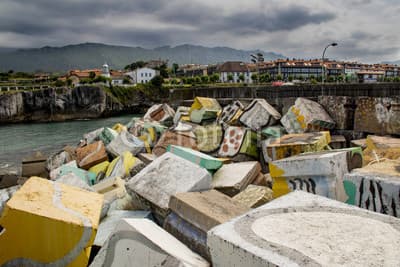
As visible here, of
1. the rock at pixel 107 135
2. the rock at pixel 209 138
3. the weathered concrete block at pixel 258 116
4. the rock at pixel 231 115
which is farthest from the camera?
the rock at pixel 107 135

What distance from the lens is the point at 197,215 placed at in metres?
1.95

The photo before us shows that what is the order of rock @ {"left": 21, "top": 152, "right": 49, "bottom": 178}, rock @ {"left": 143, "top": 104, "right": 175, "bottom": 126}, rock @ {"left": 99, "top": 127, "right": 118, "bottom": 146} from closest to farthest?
rock @ {"left": 21, "top": 152, "right": 49, "bottom": 178} → rock @ {"left": 99, "top": 127, "right": 118, "bottom": 146} → rock @ {"left": 143, "top": 104, "right": 175, "bottom": 126}

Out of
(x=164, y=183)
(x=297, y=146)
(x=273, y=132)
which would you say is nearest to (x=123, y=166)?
(x=164, y=183)

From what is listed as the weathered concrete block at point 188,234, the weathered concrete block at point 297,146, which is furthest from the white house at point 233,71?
the weathered concrete block at point 188,234

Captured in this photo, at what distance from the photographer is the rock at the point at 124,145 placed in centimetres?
592

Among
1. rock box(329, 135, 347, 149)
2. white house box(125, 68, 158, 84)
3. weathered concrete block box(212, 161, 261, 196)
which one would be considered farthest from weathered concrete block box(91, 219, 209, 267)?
white house box(125, 68, 158, 84)

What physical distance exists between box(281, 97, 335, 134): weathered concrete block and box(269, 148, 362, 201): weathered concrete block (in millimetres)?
2191

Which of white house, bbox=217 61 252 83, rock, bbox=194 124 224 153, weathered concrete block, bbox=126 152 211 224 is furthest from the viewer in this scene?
white house, bbox=217 61 252 83

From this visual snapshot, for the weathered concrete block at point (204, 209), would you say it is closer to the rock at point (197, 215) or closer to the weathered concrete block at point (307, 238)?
the rock at point (197, 215)

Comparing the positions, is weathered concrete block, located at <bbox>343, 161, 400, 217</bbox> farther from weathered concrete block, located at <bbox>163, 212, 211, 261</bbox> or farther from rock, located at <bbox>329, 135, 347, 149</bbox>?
rock, located at <bbox>329, 135, 347, 149</bbox>

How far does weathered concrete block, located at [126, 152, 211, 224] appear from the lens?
253 cm

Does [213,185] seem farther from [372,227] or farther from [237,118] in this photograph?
[237,118]

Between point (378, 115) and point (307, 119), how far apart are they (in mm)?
971

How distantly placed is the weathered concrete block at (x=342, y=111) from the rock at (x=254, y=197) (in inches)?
111
